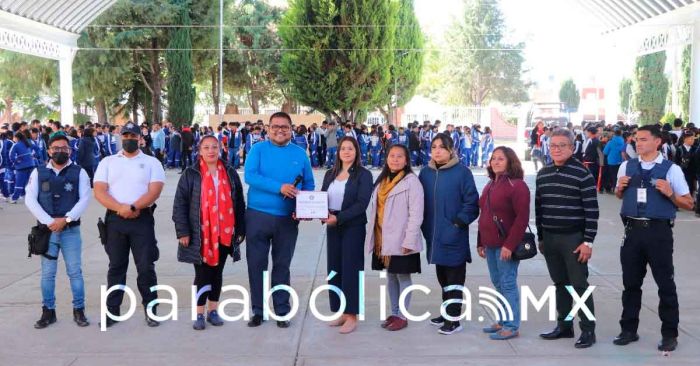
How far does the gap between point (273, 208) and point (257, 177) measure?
0.94 feet

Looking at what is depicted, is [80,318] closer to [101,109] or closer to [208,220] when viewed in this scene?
[208,220]

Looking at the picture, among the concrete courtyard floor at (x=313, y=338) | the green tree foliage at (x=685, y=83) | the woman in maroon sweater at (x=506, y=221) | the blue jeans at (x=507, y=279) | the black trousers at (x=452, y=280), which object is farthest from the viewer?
the green tree foliage at (x=685, y=83)

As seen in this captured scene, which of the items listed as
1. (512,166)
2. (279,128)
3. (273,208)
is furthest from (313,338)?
(512,166)

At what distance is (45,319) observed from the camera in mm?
6246

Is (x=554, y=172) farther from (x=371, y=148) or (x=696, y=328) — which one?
(x=371, y=148)

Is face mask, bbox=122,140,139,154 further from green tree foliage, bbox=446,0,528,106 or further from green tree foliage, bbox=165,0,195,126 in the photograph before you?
green tree foliage, bbox=446,0,528,106

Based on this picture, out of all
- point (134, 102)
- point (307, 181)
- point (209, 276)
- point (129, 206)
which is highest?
point (134, 102)

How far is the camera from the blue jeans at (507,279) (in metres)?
5.75

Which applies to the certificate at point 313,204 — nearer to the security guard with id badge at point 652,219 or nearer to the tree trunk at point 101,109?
the security guard with id badge at point 652,219

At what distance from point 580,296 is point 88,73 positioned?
33580 mm

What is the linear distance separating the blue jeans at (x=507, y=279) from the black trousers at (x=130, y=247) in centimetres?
280

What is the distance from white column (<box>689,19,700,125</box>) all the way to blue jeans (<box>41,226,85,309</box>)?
59.7 feet

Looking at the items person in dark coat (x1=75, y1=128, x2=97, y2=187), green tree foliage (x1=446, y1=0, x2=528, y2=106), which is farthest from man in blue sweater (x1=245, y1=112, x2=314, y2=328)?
green tree foliage (x1=446, y1=0, x2=528, y2=106)

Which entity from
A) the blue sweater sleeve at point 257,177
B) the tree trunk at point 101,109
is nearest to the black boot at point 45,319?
the blue sweater sleeve at point 257,177
